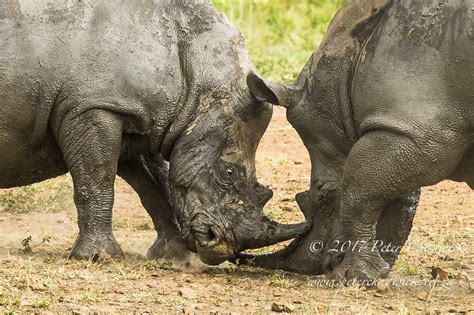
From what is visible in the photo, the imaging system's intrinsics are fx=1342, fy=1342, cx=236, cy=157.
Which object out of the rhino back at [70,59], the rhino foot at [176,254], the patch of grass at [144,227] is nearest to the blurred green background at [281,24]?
the patch of grass at [144,227]

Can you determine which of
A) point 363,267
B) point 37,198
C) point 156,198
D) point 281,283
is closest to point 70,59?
point 156,198

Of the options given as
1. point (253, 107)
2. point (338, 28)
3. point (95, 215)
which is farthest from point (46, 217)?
point (338, 28)

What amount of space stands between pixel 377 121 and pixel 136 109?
1833 mm

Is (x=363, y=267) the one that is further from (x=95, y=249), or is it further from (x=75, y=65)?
(x=75, y=65)

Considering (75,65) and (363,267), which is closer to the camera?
(363,267)

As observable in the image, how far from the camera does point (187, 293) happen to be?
26.5 feet

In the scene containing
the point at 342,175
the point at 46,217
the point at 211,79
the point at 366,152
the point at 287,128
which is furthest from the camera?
the point at 287,128

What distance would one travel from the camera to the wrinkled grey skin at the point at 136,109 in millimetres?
8977

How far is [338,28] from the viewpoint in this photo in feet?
28.3

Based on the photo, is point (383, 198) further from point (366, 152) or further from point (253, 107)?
point (253, 107)

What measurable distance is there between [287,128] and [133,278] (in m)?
6.21

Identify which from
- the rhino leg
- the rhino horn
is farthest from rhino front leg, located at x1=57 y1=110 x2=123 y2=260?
the rhino horn

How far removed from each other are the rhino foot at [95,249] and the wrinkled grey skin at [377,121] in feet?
3.14

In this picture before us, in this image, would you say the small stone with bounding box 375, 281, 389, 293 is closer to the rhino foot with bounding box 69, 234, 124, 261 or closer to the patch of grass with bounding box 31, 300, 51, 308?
the rhino foot with bounding box 69, 234, 124, 261
